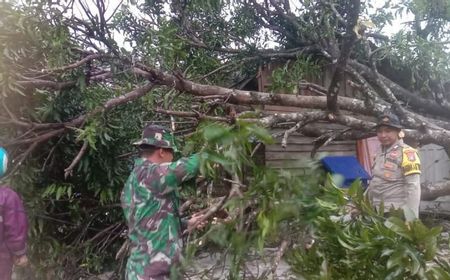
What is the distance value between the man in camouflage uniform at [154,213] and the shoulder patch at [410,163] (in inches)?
67.7

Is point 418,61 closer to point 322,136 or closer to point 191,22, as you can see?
point 322,136

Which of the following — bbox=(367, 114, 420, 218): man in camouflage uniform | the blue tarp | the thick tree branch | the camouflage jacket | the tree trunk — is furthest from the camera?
the blue tarp

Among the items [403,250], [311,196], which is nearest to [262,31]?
[311,196]

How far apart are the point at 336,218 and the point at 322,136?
3420 mm

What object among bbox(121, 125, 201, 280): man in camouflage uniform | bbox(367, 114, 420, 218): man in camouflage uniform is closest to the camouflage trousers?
bbox(121, 125, 201, 280): man in camouflage uniform

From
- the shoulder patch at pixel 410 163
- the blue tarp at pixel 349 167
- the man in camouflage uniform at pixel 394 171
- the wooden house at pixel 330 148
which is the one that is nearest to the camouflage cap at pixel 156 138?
the man in camouflage uniform at pixel 394 171

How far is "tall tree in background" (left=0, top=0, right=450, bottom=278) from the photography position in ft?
12.5

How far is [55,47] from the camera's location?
376cm

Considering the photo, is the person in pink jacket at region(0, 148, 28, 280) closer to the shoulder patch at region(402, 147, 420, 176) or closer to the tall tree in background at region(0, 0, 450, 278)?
the tall tree in background at region(0, 0, 450, 278)

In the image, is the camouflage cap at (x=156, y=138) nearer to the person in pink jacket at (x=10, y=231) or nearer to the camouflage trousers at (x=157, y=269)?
the camouflage trousers at (x=157, y=269)

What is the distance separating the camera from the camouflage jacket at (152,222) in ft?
8.66

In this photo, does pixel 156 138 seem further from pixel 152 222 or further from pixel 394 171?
pixel 394 171

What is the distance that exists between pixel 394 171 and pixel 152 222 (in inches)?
74.5

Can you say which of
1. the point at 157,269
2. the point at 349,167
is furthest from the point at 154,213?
the point at 349,167
